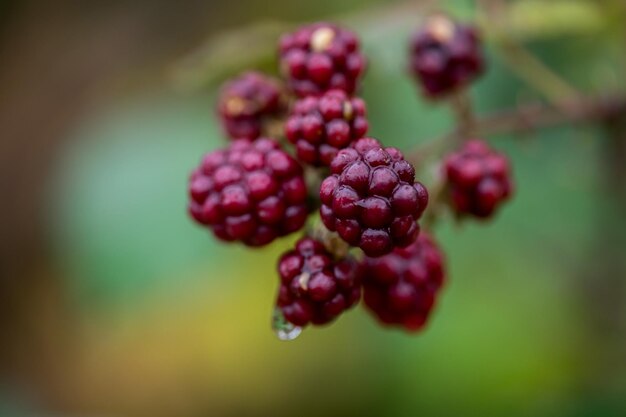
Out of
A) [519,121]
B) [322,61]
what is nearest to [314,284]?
[322,61]

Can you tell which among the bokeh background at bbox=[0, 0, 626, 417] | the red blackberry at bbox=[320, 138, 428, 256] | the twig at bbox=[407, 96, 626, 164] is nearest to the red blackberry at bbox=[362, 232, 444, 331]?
the red blackberry at bbox=[320, 138, 428, 256]

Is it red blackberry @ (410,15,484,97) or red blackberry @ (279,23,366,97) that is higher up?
red blackberry @ (410,15,484,97)

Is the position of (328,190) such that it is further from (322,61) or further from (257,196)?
(322,61)

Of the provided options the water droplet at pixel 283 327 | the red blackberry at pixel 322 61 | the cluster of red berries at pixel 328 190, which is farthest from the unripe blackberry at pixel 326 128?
the water droplet at pixel 283 327

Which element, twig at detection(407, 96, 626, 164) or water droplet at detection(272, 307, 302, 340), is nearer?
water droplet at detection(272, 307, 302, 340)

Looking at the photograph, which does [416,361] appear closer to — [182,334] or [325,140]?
[182,334]

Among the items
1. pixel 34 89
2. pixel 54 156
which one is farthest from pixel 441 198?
pixel 34 89

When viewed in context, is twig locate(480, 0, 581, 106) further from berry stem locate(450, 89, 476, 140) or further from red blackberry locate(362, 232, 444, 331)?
red blackberry locate(362, 232, 444, 331)

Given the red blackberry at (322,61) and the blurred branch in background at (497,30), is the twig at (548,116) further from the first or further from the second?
the red blackberry at (322,61)

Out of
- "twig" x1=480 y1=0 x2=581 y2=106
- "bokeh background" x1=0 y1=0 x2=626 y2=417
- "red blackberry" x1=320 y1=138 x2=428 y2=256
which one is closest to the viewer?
"red blackberry" x1=320 y1=138 x2=428 y2=256
